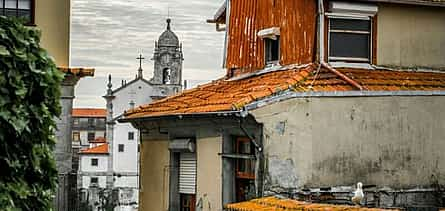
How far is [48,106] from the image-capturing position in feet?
30.1

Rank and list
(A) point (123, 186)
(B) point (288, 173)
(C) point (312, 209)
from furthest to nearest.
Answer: (A) point (123, 186), (B) point (288, 173), (C) point (312, 209)

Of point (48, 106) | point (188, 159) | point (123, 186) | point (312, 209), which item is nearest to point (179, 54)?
point (123, 186)

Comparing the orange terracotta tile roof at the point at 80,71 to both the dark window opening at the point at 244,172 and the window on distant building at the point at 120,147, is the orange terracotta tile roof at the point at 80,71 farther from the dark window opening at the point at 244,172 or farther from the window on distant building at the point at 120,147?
the window on distant building at the point at 120,147

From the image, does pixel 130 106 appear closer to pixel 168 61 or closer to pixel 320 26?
pixel 168 61

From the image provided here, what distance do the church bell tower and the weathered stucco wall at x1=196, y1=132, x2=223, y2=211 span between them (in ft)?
198

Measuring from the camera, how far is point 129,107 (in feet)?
311

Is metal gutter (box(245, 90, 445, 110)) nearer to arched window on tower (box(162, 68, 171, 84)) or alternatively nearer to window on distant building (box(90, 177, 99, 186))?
arched window on tower (box(162, 68, 171, 84))

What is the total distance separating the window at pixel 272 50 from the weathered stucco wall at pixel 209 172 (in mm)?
2452

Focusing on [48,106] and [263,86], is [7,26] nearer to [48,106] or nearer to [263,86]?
[48,106]

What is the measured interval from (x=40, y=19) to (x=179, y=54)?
6437 centimetres

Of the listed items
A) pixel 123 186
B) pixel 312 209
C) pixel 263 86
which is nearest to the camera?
pixel 312 209

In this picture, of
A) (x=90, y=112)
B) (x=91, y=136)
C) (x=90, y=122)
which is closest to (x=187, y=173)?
(x=91, y=136)

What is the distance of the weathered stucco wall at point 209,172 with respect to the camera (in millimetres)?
20625

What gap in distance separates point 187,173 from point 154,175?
2131 millimetres
